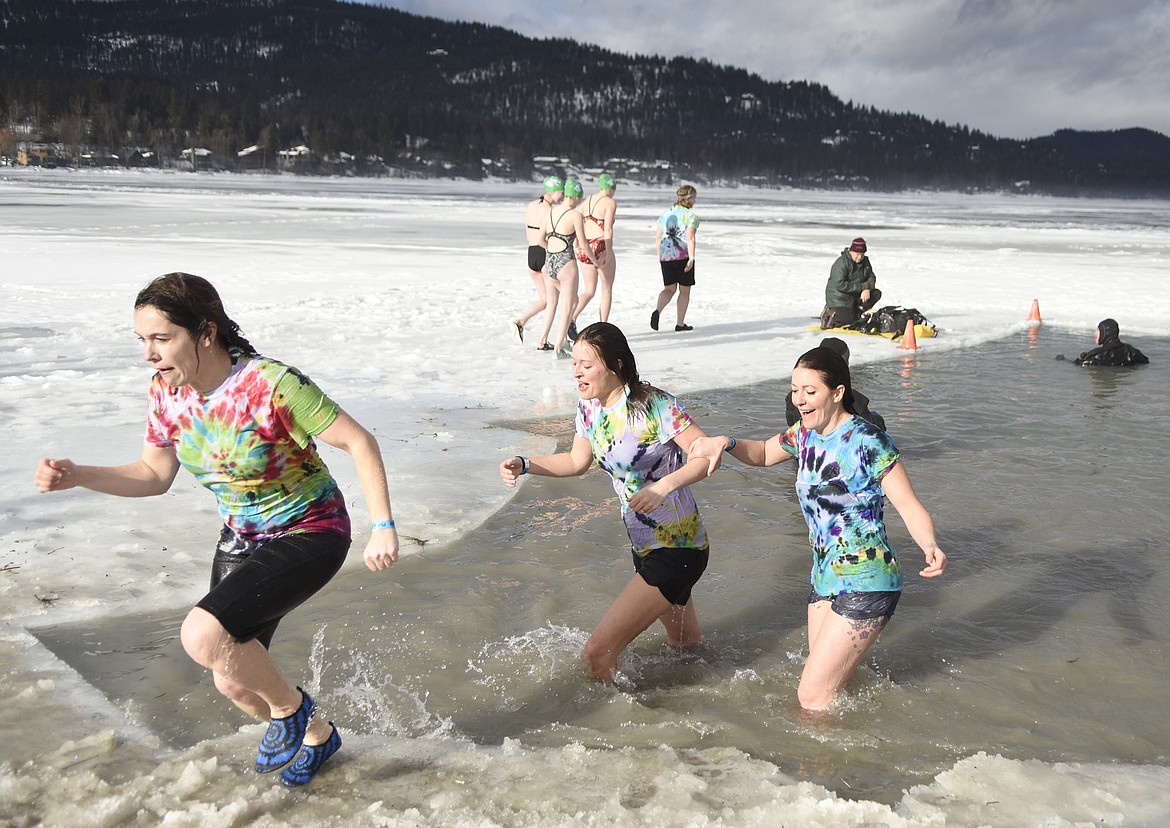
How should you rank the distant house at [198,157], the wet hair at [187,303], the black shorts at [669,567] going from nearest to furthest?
1. the wet hair at [187,303]
2. the black shorts at [669,567]
3. the distant house at [198,157]

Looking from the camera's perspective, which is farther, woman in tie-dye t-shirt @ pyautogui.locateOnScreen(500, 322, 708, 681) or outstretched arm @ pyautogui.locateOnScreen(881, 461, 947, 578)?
woman in tie-dye t-shirt @ pyautogui.locateOnScreen(500, 322, 708, 681)

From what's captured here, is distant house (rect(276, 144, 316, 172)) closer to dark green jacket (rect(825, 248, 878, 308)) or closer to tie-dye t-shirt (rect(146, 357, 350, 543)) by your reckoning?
dark green jacket (rect(825, 248, 878, 308))

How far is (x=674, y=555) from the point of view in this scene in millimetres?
3936

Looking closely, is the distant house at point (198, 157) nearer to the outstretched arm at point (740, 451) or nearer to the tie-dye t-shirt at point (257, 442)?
the outstretched arm at point (740, 451)

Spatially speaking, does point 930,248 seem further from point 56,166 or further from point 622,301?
point 56,166

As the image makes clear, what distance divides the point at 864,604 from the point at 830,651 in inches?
8.8

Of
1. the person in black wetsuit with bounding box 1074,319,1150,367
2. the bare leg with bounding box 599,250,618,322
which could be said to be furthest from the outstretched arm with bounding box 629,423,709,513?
the person in black wetsuit with bounding box 1074,319,1150,367

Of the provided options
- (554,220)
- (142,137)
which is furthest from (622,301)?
(142,137)

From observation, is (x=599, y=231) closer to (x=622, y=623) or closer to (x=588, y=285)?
(x=588, y=285)

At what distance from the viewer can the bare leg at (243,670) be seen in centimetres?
283

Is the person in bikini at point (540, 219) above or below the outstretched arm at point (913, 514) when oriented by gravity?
above

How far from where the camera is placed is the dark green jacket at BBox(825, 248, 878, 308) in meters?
12.8

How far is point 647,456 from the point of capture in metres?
3.86

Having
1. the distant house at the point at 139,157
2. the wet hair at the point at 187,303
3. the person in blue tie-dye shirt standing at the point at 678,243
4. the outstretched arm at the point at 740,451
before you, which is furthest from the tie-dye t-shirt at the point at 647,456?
the distant house at the point at 139,157
